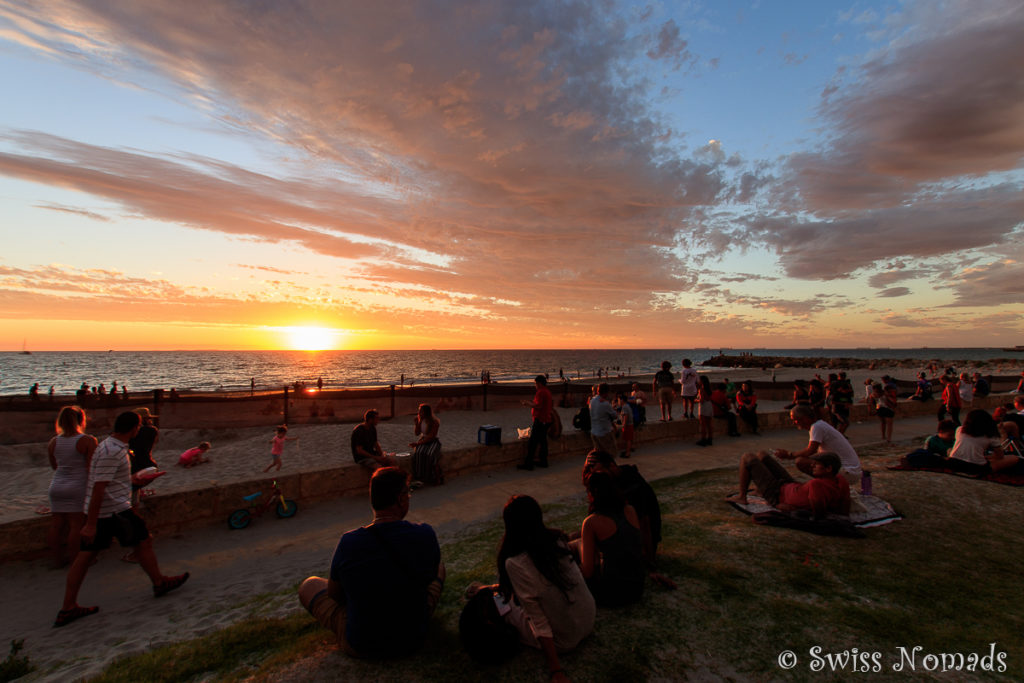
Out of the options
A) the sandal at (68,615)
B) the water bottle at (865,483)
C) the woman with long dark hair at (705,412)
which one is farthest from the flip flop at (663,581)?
the woman with long dark hair at (705,412)

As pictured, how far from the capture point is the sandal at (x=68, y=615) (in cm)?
439

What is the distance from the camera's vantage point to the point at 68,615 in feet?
14.5

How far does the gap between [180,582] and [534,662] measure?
4.32 metres

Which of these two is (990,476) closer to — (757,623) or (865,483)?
(865,483)

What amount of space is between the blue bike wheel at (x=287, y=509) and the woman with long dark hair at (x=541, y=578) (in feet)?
17.7

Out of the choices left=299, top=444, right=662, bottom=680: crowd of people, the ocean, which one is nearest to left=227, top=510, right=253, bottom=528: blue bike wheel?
left=299, top=444, right=662, bottom=680: crowd of people

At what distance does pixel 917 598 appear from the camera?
397cm

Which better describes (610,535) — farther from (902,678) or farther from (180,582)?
(180,582)

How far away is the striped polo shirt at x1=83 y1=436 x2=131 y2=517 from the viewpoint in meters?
4.32

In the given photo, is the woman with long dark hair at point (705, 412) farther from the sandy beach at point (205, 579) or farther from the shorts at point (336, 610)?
the shorts at point (336, 610)

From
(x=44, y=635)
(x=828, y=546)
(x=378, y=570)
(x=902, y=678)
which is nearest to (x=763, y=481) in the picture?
Result: (x=828, y=546)

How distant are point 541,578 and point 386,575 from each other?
101cm

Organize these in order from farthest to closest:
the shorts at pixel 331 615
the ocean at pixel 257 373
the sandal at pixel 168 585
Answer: the ocean at pixel 257 373 → the sandal at pixel 168 585 → the shorts at pixel 331 615

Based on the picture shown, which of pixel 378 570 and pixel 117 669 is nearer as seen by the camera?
pixel 378 570
